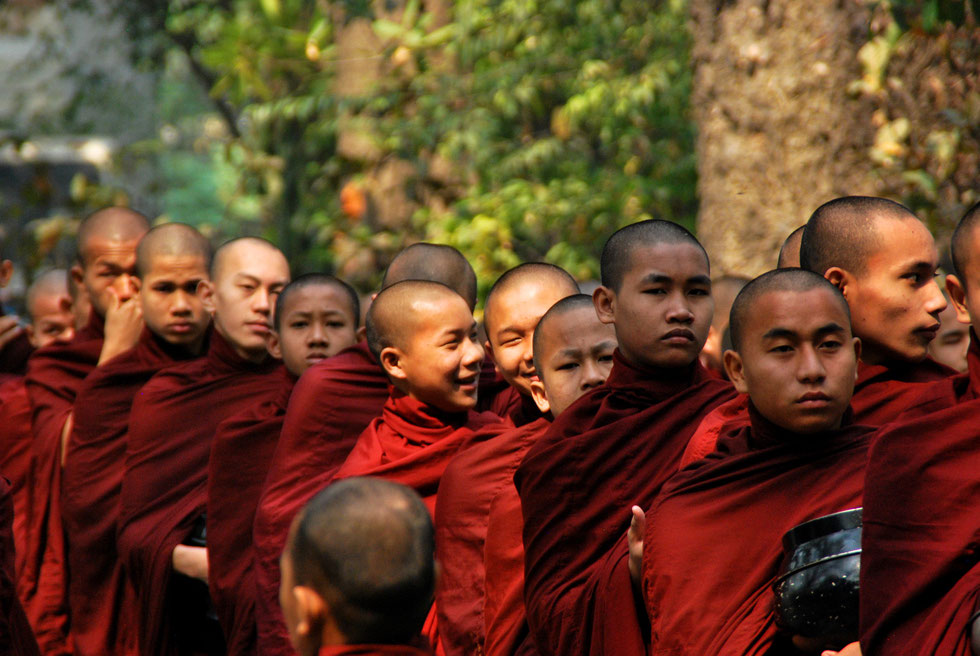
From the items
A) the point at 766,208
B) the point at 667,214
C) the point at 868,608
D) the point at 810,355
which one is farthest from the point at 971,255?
the point at 667,214

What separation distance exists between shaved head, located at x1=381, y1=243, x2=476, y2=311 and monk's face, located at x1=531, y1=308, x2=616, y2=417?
3.99ft

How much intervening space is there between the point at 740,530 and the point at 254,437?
2.52 metres

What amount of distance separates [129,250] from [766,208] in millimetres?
3066

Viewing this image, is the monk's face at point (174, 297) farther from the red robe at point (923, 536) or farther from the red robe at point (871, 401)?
the red robe at point (923, 536)

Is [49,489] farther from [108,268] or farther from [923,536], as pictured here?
[923,536]

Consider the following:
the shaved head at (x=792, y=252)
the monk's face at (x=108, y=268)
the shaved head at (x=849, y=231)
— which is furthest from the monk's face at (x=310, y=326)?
the shaved head at (x=849, y=231)

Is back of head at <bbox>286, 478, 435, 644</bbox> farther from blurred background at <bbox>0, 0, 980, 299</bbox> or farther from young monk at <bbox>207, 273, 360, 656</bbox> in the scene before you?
Answer: blurred background at <bbox>0, 0, 980, 299</bbox>

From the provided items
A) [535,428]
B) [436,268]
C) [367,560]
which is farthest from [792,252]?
[367,560]

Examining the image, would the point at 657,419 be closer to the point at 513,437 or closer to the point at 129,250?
the point at 513,437

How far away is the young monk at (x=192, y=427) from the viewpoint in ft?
17.1

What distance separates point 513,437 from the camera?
3936 millimetres

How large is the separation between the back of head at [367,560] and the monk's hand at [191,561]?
292 centimetres

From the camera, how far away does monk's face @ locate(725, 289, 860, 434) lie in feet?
9.81

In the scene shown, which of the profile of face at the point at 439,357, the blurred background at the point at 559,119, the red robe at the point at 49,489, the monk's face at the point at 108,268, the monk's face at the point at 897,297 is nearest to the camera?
the monk's face at the point at 897,297
